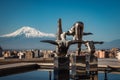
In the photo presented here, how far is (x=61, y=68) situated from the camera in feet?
38.2

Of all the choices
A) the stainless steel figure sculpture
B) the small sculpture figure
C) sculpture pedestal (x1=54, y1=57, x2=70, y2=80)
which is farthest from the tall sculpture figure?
sculpture pedestal (x1=54, y1=57, x2=70, y2=80)

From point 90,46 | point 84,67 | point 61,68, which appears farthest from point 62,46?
point 84,67

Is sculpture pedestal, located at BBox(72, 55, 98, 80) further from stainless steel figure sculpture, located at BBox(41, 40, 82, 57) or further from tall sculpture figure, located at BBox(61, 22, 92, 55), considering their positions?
stainless steel figure sculpture, located at BBox(41, 40, 82, 57)

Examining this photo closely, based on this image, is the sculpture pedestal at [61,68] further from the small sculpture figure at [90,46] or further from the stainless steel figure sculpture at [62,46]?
the small sculpture figure at [90,46]

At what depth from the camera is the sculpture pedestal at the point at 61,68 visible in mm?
11555

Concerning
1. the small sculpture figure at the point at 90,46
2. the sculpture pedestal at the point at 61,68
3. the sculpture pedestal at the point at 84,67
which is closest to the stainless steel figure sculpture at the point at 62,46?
the sculpture pedestal at the point at 61,68

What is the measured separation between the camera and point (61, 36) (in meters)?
12.4

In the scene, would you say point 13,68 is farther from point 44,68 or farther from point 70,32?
point 70,32

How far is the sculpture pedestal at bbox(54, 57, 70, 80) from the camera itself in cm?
1155

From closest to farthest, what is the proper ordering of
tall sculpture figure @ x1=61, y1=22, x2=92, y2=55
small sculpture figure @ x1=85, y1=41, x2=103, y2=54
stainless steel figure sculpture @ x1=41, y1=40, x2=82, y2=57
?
stainless steel figure sculpture @ x1=41, y1=40, x2=82, y2=57
small sculpture figure @ x1=85, y1=41, x2=103, y2=54
tall sculpture figure @ x1=61, y1=22, x2=92, y2=55

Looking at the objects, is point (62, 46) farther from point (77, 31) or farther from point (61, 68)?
point (77, 31)

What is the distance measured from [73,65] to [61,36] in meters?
1.56

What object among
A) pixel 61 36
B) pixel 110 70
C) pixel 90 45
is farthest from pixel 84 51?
pixel 110 70

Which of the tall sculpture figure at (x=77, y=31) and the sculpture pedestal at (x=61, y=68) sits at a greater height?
the tall sculpture figure at (x=77, y=31)
